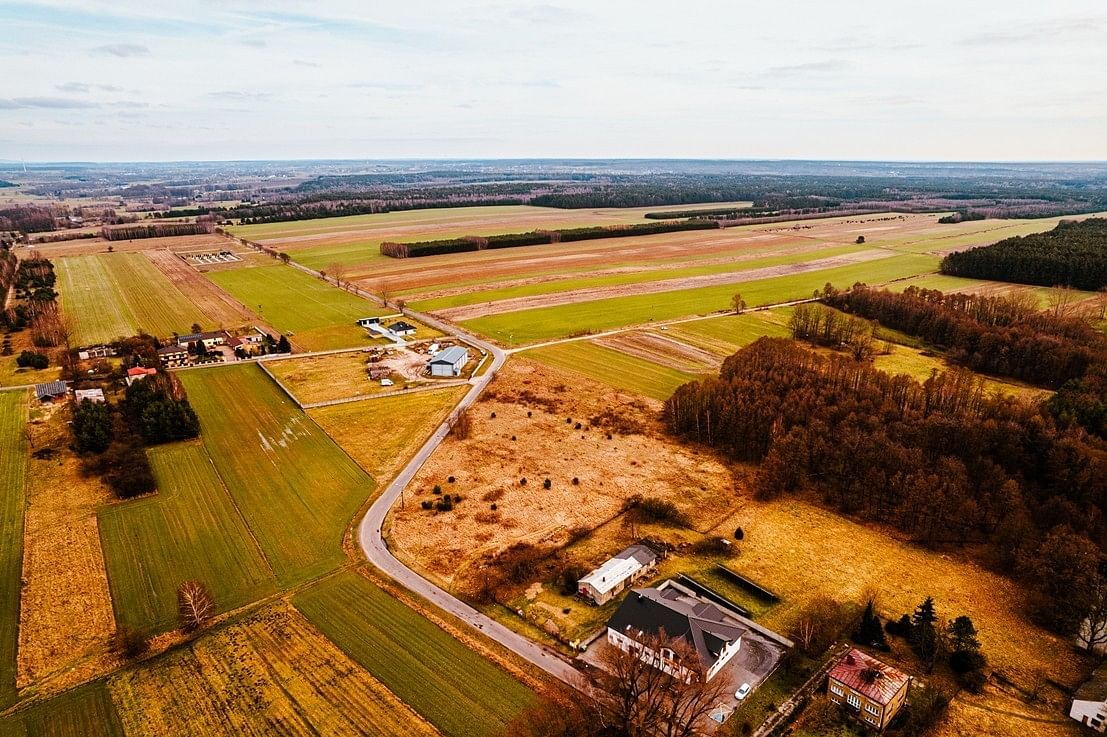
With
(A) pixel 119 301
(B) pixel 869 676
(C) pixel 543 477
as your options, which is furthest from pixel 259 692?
(A) pixel 119 301

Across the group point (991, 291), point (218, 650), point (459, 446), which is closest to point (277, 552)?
point (218, 650)

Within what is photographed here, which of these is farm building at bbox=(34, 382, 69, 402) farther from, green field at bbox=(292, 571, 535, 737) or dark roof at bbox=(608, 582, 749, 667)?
dark roof at bbox=(608, 582, 749, 667)

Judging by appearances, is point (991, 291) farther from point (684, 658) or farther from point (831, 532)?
point (684, 658)

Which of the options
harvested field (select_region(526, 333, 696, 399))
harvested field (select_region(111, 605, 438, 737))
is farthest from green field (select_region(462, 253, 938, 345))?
harvested field (select_region(111, 605, 438, 737))

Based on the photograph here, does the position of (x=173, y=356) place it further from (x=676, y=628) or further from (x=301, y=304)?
(x=676, y=628)

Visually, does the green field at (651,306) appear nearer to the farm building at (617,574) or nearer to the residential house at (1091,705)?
the farm building at (617,574)

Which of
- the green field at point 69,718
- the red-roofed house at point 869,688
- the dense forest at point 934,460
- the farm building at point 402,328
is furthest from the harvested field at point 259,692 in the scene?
the farm building at point 402,328
